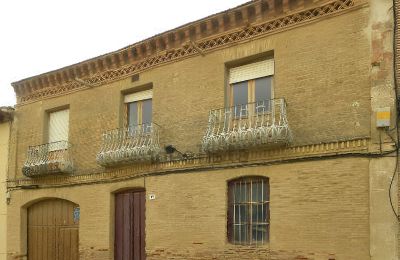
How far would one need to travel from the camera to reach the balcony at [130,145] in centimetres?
1298

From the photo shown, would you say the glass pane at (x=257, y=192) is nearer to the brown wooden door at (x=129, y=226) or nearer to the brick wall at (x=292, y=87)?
the brick wall at (x=292, y=87)

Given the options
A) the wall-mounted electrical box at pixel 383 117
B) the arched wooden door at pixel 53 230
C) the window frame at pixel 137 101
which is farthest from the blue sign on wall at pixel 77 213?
the wall-mounted electrical box at pixel 383 117

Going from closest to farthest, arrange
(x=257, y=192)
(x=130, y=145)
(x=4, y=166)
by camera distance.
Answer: (x=257, y=192)
(x=130, y=145)
(x=4, y=166)

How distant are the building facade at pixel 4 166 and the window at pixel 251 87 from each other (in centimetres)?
910

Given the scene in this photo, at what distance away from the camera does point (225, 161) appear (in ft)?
38.0

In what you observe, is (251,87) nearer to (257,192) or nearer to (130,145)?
(257,192)

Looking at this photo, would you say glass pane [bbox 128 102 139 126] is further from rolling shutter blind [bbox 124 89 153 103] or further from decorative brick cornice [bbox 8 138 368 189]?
decorative brick cornice [bbox 8 138 368 189]

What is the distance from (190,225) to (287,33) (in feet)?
16.0

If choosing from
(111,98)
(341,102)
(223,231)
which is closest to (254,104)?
(341,102)

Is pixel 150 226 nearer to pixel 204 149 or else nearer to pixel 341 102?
pixel 204 149

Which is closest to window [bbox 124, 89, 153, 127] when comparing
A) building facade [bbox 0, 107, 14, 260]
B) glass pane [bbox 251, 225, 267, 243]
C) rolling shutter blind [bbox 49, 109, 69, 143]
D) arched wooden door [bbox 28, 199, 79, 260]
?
rolling shutter blind [bbox 49, 109, 69, 143]

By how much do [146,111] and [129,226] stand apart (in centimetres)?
312

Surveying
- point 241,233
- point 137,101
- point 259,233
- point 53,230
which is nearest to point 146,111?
point 137,101

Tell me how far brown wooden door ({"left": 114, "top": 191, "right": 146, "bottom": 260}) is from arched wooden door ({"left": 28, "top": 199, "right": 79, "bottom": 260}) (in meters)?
1.74
